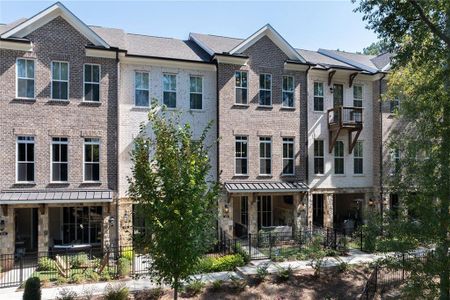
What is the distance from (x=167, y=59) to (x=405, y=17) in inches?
431

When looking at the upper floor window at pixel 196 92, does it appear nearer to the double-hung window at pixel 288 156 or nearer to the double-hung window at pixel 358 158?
the double-hung window at pixel 288 156

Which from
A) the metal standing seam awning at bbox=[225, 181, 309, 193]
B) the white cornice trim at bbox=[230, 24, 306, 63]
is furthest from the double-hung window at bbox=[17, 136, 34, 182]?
the white cornice trim at bbox=[230, 24, 306, 63]

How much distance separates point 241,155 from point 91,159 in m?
7.80

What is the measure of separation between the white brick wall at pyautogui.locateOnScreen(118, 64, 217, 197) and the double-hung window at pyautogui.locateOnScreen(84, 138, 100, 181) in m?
1.08

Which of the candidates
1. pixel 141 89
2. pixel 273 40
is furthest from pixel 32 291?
pixel 273 40

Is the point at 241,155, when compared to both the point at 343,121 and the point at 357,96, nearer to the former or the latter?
the point at 343,121

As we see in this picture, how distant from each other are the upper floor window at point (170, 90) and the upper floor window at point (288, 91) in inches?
248

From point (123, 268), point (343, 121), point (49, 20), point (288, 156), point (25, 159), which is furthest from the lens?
point (343, 121)

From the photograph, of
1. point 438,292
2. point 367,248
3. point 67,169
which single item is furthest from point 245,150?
point 438,292

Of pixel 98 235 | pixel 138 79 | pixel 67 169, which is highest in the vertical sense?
pixel 138 79

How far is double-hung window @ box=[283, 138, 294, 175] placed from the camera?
19.5 meters

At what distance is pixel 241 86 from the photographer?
1870 centimetres

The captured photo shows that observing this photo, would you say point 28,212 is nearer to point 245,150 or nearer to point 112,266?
point 112,266

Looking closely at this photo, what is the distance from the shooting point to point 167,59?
57.2ft
